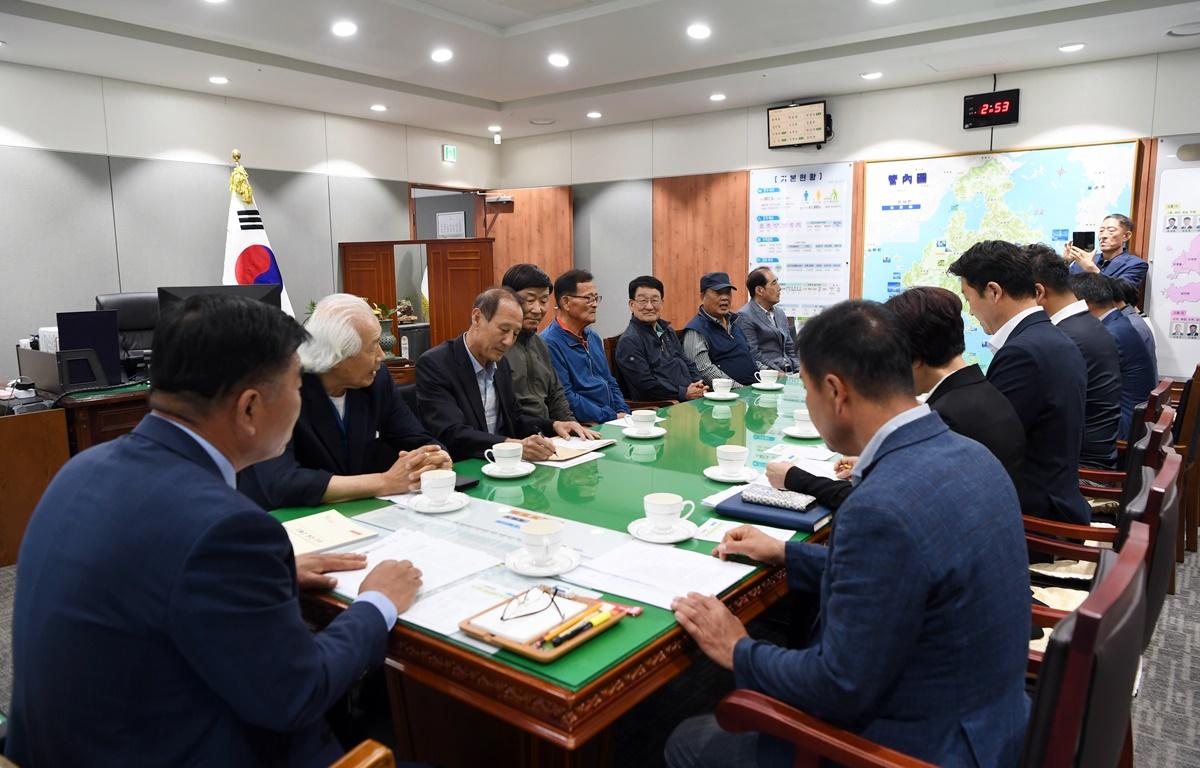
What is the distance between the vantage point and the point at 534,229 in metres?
9.20

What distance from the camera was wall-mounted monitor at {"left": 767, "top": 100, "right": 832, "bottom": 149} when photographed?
277 inches

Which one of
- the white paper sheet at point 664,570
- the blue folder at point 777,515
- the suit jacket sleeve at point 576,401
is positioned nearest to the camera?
the white paper sheet at point 664,570

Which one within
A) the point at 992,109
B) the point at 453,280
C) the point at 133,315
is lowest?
the point at 133,315

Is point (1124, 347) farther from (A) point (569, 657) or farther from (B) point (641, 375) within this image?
(A) point (569, 657)

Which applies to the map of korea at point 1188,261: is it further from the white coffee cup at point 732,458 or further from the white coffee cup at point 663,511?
the white coffee cup at point 663,511

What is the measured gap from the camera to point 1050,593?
231cm

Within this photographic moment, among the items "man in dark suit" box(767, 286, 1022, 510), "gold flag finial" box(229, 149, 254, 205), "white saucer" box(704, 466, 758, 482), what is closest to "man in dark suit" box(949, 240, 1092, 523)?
"man in dark suit" box(767, 286, 1022, 510)

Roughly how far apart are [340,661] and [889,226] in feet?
22.3

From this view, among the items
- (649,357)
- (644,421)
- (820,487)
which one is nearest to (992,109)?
(649,357)

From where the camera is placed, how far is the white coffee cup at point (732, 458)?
2.40 metres

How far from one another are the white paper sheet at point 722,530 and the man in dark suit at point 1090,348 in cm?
216

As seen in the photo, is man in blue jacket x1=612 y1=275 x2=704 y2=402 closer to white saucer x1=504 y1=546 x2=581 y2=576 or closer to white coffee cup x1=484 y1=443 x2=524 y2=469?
white coffee cup x1=484 y1=443 x2=524 y2=469

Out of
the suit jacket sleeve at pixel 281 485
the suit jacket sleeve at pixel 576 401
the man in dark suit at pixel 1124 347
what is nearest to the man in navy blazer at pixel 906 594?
the suit jacket sleeve at pixel 281 485

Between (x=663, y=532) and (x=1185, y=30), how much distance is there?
573 centimetres
